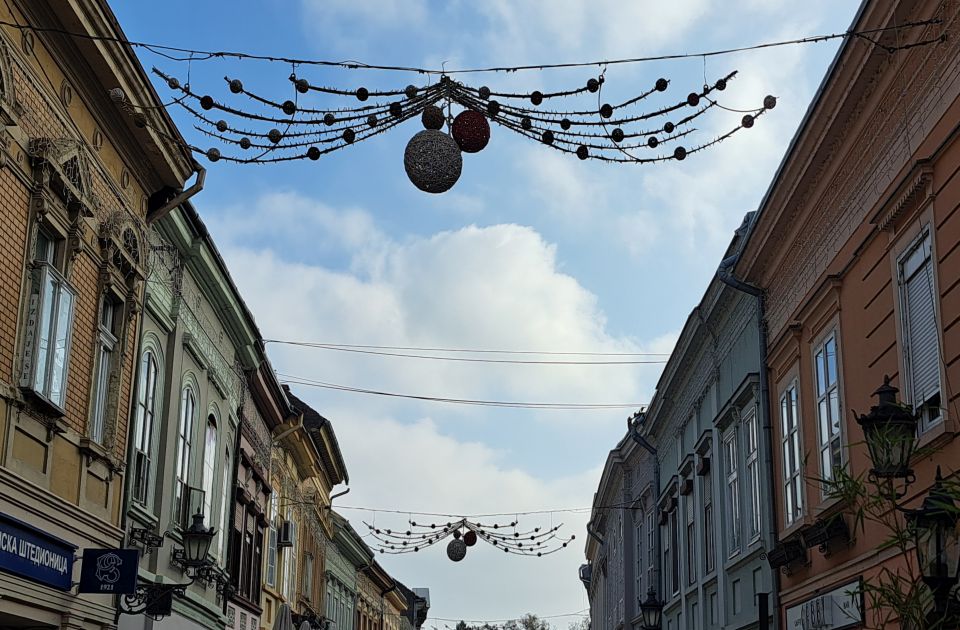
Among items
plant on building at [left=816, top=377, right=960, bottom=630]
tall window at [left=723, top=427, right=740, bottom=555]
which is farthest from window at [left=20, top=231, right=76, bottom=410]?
tall window at [left=723, top=427, right=740, bottom=555]

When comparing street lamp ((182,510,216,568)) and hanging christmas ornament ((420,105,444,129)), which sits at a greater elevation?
hanging christmas ornament ((420,105,444,129))

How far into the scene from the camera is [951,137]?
9906 millimetres

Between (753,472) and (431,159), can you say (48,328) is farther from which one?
(753,472)

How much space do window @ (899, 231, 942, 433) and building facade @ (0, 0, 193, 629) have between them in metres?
6.74

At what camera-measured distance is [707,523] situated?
→ 22094mm

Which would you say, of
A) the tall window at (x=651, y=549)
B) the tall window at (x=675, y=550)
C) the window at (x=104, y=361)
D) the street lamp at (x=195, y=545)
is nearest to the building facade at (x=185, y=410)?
the street lamp at (x=195, y=545)

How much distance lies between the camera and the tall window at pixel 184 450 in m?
17.5

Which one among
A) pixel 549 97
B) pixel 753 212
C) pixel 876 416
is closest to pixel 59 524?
pixel 549 97

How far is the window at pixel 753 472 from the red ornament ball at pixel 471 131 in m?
9.37

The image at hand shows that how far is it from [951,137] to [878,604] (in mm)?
4081

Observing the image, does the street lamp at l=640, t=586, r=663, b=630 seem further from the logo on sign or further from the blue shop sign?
the blue shop sign

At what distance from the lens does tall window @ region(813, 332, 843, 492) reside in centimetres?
1364

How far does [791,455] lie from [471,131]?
26.9ft

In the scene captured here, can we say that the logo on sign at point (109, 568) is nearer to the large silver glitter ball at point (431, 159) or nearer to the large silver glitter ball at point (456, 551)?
the large silver glitter ball at point (431, 159)
